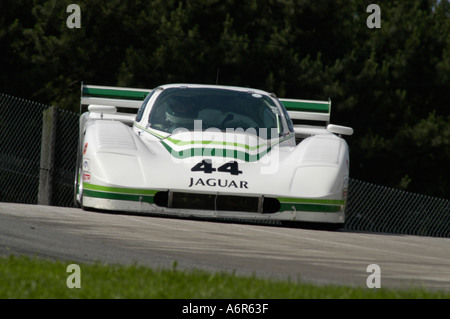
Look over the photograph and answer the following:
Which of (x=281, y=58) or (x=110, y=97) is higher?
(x=281, y=58)

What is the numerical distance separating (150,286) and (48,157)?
8.21 m

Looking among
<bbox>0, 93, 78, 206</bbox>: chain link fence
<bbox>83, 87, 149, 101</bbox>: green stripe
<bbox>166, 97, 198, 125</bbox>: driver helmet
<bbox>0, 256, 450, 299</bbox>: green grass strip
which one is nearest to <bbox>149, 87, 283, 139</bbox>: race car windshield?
<bbox>166, 97, 198, 125</bbox>: driver helmet

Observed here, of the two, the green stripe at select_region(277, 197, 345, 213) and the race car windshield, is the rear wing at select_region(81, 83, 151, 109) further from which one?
the green stripe at select_region(277, 197, 345, 213)

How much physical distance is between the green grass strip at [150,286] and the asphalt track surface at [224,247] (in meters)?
0.38

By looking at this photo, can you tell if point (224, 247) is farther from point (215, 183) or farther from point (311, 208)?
point (311, 208)

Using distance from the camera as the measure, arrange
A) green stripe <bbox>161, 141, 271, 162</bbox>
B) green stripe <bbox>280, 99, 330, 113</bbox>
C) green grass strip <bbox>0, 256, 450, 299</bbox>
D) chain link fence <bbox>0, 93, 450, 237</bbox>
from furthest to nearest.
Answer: chain link fence <bbox>0, 93, 450, 237</bbox>
green stripe <bbox>280, 99, 330, 113</bbox>
green stripe <bbox>161, 141, 271, 162</bbox>
green grass strip <bbox>0, 256, 450, 299</bbox>

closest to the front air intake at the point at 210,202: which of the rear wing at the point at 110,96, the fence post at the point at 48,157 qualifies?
the rear wing at the point at 110,96

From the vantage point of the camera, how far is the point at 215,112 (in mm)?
9688

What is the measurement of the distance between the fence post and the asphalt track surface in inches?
153

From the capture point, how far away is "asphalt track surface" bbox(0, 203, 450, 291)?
5703mm

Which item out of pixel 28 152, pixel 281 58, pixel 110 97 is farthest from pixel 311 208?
pixel 281 58

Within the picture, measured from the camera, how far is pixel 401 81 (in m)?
33.0
